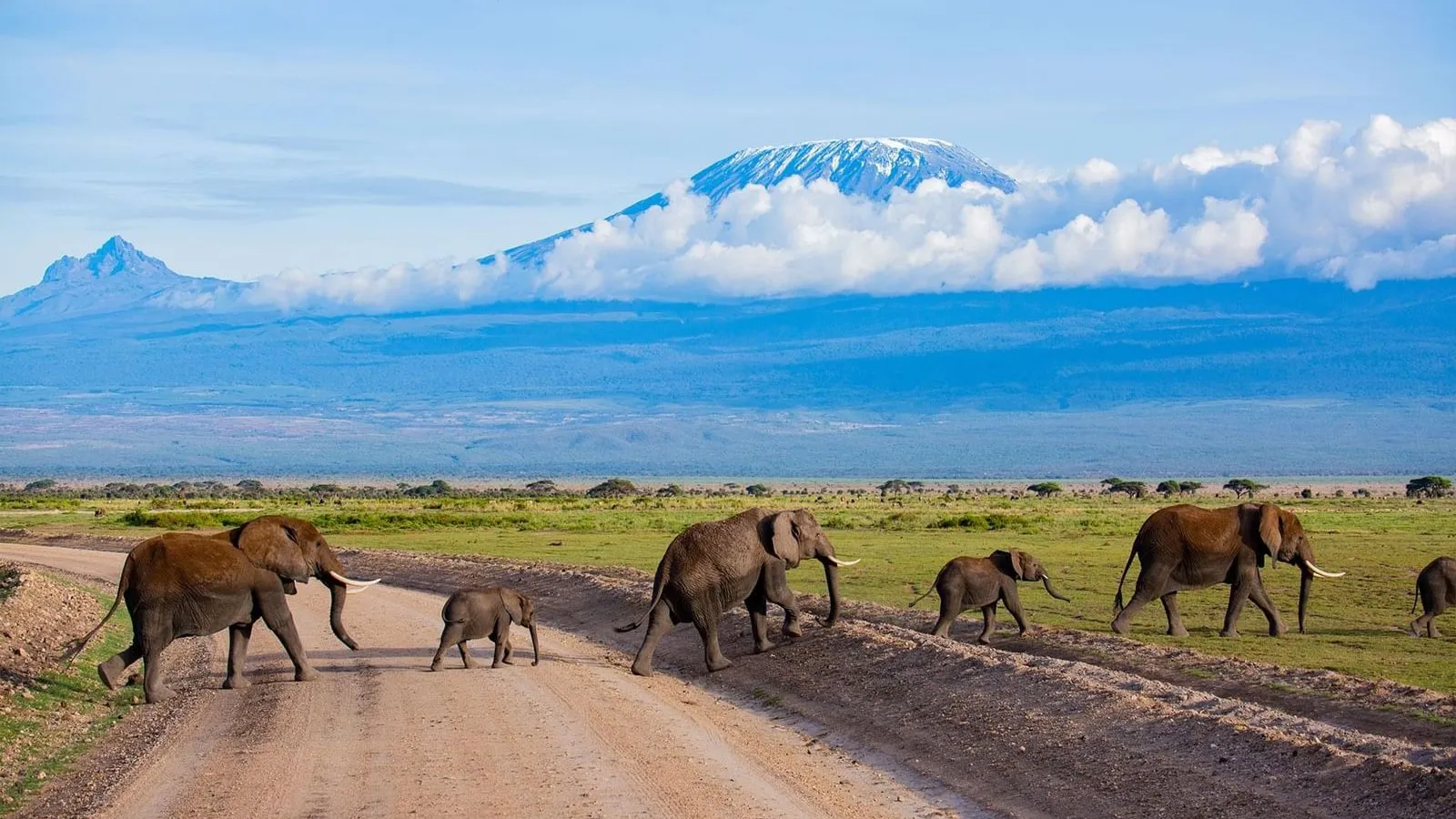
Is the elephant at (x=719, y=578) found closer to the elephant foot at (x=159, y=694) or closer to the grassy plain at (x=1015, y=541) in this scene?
the grassy plain at (x=1015, y=541)

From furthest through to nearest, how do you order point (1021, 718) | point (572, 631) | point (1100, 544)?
point (1100, 544) → point (572, 631) → point (1021, 718)

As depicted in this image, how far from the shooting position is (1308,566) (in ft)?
84.0

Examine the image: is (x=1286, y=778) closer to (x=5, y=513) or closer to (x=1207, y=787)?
(x=1207, y=787)

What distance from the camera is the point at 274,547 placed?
21.6 m

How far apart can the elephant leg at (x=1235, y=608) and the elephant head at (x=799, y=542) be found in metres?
5.17

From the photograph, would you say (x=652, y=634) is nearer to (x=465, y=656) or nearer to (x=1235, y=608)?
(x=465, y=656)

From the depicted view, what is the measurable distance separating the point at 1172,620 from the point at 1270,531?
1.93 m

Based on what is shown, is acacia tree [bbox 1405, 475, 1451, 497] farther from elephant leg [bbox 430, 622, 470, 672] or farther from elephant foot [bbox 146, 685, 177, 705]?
elephant foot [bbox 146, 685, 177, 705]

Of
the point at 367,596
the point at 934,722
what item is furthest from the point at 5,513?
the point at 934,722

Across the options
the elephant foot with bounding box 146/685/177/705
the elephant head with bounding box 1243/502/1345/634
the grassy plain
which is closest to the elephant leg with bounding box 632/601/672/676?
the grassy plain

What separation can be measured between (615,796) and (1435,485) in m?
91.8

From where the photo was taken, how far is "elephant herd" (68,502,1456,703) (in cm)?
2053

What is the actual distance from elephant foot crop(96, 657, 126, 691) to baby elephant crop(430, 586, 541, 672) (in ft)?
11.7

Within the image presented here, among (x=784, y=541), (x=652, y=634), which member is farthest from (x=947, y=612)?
(x=652, y=634)
